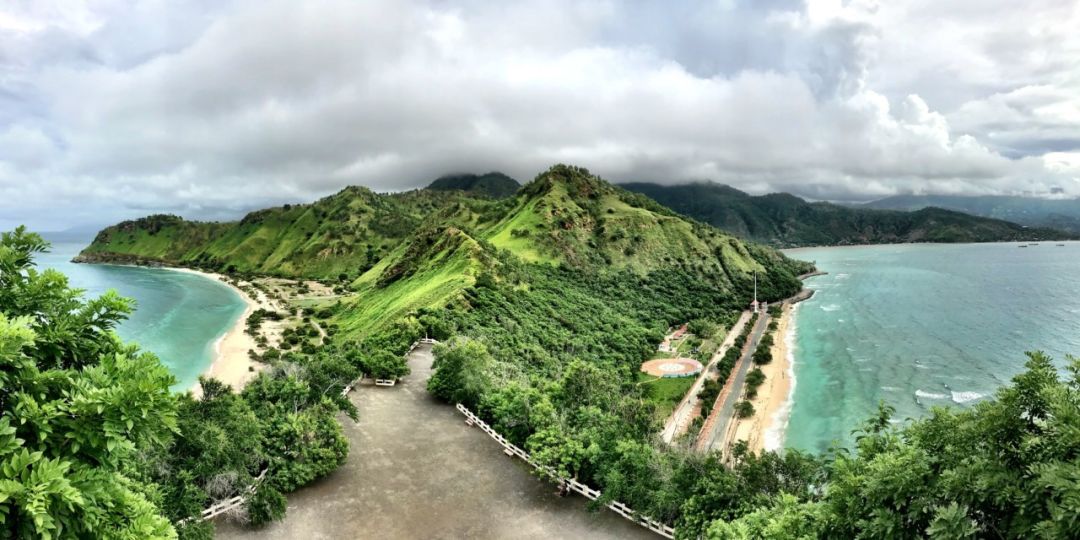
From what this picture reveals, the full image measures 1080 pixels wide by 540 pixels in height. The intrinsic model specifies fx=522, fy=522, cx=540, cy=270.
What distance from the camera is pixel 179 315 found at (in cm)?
10900

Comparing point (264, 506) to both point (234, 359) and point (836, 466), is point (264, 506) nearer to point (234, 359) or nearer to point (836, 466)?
point (836, 466)

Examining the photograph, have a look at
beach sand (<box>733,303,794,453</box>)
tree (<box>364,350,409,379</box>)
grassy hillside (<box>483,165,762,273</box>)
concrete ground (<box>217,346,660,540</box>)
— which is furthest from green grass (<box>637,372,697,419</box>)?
grassy hillside (<box>483,165,762,273</box>)

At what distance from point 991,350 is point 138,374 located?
364 feet

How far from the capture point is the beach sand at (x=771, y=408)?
5297 centimetres

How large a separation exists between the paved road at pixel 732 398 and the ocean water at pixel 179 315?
163 ft

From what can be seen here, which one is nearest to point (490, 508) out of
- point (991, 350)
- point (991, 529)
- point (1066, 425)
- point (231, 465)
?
point (231, 465)

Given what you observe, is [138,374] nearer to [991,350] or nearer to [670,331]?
[670,331]

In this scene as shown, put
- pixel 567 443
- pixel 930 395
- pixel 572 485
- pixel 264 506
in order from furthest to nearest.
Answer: pixel 930 395, pixel 567 443, pixel 572 485, pixel 264 506

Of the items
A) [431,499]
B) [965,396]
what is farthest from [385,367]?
[965,396]

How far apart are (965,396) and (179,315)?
135 m

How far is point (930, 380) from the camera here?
71625 mm

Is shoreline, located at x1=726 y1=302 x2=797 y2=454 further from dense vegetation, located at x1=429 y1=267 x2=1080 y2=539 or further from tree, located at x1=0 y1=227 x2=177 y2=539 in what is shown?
tree, located at x1=0 y1=227 x2=177 y2=539

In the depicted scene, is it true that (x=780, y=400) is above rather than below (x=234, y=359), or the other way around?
below

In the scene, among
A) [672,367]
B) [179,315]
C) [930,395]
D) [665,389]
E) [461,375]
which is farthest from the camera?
[179,315]
